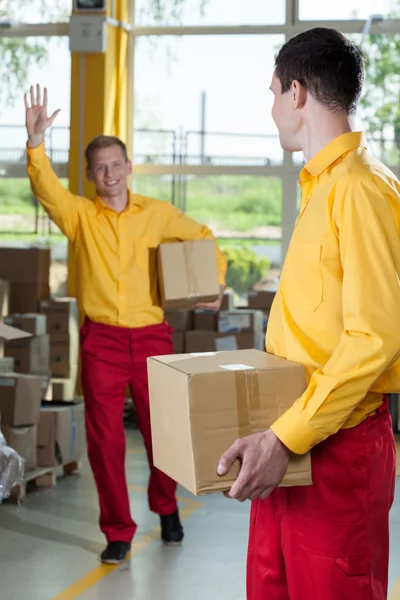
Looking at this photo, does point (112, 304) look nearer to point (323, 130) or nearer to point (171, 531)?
point (171, 531)

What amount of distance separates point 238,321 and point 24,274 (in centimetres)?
158

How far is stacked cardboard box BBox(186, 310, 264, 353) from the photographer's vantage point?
22.5 ft

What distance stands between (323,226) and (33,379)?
12.0 ft

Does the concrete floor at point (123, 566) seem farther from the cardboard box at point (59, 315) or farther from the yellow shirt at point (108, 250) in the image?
the cardboard box at point (59, 315)

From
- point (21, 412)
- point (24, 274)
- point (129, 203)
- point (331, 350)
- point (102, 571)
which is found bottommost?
point (102, 571)

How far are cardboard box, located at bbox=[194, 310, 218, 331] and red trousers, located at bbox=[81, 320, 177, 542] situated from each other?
9.84 feet

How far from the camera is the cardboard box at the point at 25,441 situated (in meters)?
4.89

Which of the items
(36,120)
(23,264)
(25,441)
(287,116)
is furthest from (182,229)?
(23,264)

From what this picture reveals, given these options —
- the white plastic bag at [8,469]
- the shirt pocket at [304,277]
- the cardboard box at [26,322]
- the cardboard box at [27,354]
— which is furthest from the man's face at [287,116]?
the cardboard box at [26,322]

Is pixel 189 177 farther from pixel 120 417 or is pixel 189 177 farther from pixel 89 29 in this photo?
pixel 120 417

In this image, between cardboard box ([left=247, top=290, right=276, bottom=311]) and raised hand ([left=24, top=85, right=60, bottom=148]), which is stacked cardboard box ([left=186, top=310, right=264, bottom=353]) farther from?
raised hand ([left=24, top=85, right=60, bottom=148])

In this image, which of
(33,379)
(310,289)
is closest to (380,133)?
(33,379)

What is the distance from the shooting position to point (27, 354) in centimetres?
617

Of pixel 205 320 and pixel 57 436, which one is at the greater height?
pixel 205 320
